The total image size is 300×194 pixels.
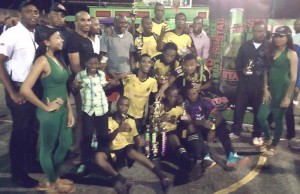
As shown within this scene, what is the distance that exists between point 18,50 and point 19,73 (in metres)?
0.30

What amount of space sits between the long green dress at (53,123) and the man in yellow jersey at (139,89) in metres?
1.44

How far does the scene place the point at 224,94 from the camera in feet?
25.7

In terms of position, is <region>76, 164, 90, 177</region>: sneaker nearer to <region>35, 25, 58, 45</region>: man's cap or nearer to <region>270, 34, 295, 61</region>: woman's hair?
<region>35, 25, 58, 45</region>: man's cap

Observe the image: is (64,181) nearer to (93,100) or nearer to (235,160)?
(93,100)

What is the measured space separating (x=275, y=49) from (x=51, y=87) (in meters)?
3.74

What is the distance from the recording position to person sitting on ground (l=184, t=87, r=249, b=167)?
5.12 meters

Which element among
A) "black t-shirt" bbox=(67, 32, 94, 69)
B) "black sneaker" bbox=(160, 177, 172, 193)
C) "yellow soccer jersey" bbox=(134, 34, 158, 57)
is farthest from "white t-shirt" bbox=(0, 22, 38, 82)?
"yellow soccer jersey" bbox=(134, 34, 158, 57)

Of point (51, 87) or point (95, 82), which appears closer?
point (51, 87)

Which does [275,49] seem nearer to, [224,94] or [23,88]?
[224,94]

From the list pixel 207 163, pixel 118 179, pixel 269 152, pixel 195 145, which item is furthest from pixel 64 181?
pixel 269 152

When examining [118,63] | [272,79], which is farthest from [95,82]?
[272,79]

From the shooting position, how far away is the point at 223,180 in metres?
4.67

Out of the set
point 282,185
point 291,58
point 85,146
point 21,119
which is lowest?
point 282,185

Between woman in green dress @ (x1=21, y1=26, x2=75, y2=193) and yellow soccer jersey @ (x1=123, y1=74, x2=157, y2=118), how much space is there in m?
1.40
